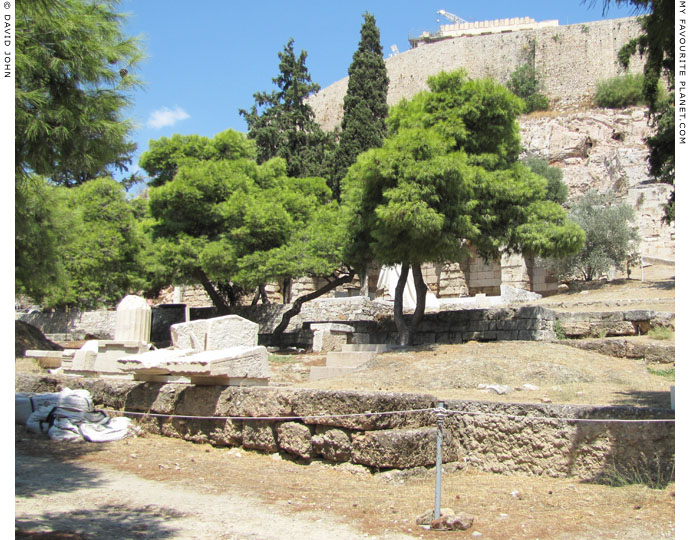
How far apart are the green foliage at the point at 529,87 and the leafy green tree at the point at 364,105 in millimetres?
19051

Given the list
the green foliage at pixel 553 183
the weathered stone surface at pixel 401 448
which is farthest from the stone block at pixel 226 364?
the green foliage at pixel 553 183

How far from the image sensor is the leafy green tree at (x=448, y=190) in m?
12.1

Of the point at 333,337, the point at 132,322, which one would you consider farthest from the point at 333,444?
the point at 333,337

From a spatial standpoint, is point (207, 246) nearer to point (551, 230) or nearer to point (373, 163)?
point (373, 163)

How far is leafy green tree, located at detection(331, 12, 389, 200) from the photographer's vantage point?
29.3 m

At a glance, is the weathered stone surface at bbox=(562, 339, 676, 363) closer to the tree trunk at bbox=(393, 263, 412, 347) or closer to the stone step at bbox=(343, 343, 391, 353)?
the tree trunk at bbox=(393, 263, 412, 347)

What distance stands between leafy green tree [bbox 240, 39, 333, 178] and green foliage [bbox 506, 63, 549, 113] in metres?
22.2

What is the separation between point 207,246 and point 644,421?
641 inches

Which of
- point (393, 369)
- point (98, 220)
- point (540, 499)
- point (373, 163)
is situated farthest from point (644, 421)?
point (98, 220)

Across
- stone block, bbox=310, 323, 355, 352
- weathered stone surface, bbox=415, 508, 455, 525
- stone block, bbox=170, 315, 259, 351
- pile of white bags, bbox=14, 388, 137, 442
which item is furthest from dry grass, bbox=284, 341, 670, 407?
stone block, bbox=310, 323, 355, 352

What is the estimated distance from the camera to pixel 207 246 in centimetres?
1934

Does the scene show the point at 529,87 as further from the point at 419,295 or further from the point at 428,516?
the point at 428,516

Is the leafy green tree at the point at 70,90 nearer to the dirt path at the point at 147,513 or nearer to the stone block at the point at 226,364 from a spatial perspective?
the stone block at the point at 226,364

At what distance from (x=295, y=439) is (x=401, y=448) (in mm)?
1249
